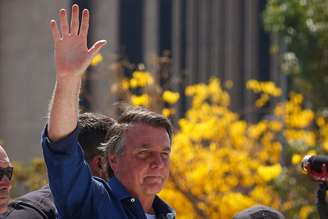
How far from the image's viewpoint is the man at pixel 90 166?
4445mm

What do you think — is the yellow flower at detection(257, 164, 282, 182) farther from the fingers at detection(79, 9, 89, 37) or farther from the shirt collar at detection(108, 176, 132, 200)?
the fingers at detection(79, 9, 89, 37)

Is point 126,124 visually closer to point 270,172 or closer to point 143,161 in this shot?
point 143,161

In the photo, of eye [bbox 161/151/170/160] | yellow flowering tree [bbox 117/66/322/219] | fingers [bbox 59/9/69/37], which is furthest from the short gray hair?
yellow flowering tree [bbox 117/66/322/219]

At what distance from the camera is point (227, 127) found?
596 inches

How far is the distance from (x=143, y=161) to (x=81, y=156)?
0.39 m

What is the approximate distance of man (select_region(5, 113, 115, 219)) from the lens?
4.45m

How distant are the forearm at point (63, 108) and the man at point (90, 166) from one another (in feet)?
2.15

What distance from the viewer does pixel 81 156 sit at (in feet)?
12.7

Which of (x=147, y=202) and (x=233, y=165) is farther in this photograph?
(x=233, y=165)

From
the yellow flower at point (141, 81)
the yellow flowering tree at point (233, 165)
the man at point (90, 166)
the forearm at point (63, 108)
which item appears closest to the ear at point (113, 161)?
the man at point (90, 166)

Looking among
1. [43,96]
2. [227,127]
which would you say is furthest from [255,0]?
[227,127]

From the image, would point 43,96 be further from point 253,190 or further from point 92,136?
point 92,136

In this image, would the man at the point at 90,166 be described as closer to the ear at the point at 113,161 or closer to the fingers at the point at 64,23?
the ear at the point at 113,161

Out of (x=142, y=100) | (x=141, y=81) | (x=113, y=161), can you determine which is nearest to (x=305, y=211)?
(x=142, y=100)
